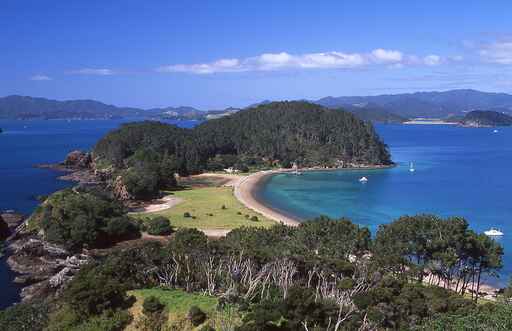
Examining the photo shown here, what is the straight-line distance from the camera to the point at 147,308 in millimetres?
22984

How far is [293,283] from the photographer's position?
85.9 ft

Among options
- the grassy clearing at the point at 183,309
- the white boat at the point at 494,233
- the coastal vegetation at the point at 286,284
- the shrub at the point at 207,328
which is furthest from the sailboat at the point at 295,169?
the shrub at the point at 207,328

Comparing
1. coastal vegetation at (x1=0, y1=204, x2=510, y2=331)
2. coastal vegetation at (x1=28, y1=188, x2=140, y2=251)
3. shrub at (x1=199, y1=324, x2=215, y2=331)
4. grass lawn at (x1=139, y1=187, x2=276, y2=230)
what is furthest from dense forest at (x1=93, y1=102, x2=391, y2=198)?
shrub at (x1=199, y1=324, x2=215, y2=331)

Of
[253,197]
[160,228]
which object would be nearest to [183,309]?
[160,228]

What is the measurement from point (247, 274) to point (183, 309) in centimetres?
519

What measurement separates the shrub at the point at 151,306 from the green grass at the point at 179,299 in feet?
1.22

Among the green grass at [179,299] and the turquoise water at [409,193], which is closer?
the green grass at [179,299]

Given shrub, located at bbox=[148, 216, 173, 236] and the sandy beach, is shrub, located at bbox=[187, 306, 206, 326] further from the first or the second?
the sandy beach

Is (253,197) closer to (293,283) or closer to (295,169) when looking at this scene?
(295,169)

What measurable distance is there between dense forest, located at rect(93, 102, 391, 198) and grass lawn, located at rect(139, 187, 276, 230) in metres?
11.0

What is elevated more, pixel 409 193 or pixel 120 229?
pixel 120 229

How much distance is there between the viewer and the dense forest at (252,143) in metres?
105

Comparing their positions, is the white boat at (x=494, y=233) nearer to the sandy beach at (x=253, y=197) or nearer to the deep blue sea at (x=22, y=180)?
the sandy beach at (x=253, y=197)

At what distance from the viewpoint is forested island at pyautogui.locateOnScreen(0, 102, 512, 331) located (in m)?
21.3
